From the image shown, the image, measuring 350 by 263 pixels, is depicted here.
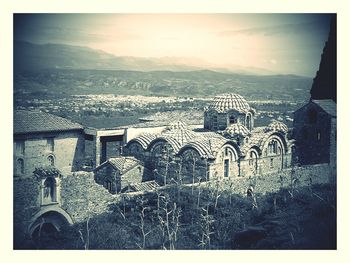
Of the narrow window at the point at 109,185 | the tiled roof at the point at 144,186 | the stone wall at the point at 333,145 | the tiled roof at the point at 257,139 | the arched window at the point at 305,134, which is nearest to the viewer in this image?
the tiled roof at the point at 144,186

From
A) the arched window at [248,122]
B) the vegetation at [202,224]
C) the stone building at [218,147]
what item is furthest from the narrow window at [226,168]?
the arched window at [248,122]

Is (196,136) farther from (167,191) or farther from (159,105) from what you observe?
(159,105)

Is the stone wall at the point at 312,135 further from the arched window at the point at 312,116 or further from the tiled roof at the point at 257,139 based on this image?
the tiled roof at the point at 257,139

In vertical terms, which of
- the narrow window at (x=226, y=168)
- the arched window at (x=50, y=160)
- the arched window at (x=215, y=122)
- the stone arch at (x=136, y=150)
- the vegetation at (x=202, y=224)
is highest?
the arched window at (x=215, y=122)

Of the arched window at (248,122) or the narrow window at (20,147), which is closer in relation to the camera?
the narrow window at (20,147)

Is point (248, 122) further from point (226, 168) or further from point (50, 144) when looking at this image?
point (50, 144)

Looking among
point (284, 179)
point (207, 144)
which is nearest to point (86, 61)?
→ point (207, 144)
